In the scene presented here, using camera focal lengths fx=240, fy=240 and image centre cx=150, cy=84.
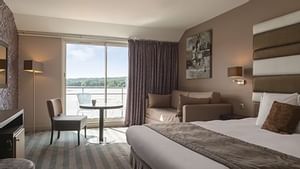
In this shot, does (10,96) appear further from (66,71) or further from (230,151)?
(230,151)

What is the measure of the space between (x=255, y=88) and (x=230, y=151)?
2.46 meters

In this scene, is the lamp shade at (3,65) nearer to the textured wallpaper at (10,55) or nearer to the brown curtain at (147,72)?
the textured wallpaper at (10,55)

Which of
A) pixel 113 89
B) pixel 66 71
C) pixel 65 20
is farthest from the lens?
pixel 113 89

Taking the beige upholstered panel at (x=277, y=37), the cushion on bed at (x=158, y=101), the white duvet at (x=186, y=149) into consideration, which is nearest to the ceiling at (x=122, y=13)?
the beige upholstered panel at (x=277, y=37)

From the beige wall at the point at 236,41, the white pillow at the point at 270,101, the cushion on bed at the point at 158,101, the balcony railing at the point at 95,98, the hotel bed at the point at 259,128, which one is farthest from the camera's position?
the balcony railing at the point at 95,98

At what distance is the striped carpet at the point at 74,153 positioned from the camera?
335cm

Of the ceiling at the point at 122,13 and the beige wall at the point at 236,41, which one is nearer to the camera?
the beige wall at the point at 236,41

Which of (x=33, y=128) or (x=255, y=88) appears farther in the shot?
(x=33, y=128)

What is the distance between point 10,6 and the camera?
4.54 metres

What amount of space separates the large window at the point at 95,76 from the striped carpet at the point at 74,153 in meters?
1.37

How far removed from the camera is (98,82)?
249 inches

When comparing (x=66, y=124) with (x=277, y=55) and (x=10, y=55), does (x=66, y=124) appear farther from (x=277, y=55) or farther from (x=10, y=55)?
(x=277, y=55)

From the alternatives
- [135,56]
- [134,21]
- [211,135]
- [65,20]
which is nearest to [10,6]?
[65,20]

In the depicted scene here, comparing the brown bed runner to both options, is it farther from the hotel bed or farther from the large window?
the large window
